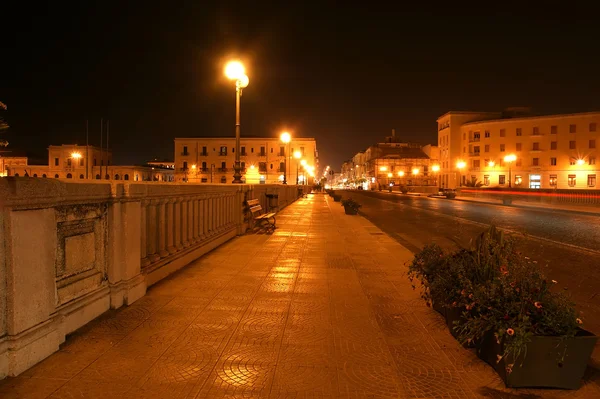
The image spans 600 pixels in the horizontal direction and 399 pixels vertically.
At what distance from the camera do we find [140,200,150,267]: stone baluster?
589 cm

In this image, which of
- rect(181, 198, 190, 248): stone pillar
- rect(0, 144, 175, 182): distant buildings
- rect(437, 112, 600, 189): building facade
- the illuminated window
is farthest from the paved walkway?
rect(0, 144, 175, 182): distant buildings

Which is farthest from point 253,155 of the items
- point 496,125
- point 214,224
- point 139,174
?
point 214,224

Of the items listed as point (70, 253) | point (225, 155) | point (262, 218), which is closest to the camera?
point (70, 253)

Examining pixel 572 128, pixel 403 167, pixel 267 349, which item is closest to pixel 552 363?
pixel 267 349

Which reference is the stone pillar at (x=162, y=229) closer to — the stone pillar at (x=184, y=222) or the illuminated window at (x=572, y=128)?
the stone pillar at (x=184, y=222)

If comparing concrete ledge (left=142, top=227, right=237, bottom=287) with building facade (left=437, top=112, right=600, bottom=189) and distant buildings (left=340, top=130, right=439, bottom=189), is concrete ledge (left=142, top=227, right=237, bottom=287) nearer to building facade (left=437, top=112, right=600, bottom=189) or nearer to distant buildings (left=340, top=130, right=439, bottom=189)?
building facade (left=437, top=112, right=600, bottom=189)

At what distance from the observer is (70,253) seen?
4254 millimetres

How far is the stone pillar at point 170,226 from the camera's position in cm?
700

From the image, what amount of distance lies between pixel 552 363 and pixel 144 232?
508 cm

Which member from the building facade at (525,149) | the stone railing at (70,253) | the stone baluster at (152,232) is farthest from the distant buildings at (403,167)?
the stone railing at (70,253)

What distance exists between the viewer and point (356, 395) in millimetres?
3250

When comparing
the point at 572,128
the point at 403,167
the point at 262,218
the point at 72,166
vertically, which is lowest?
the point at 262,218

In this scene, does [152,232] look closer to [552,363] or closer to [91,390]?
[91,390]

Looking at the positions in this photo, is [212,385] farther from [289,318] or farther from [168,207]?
[168,207]
